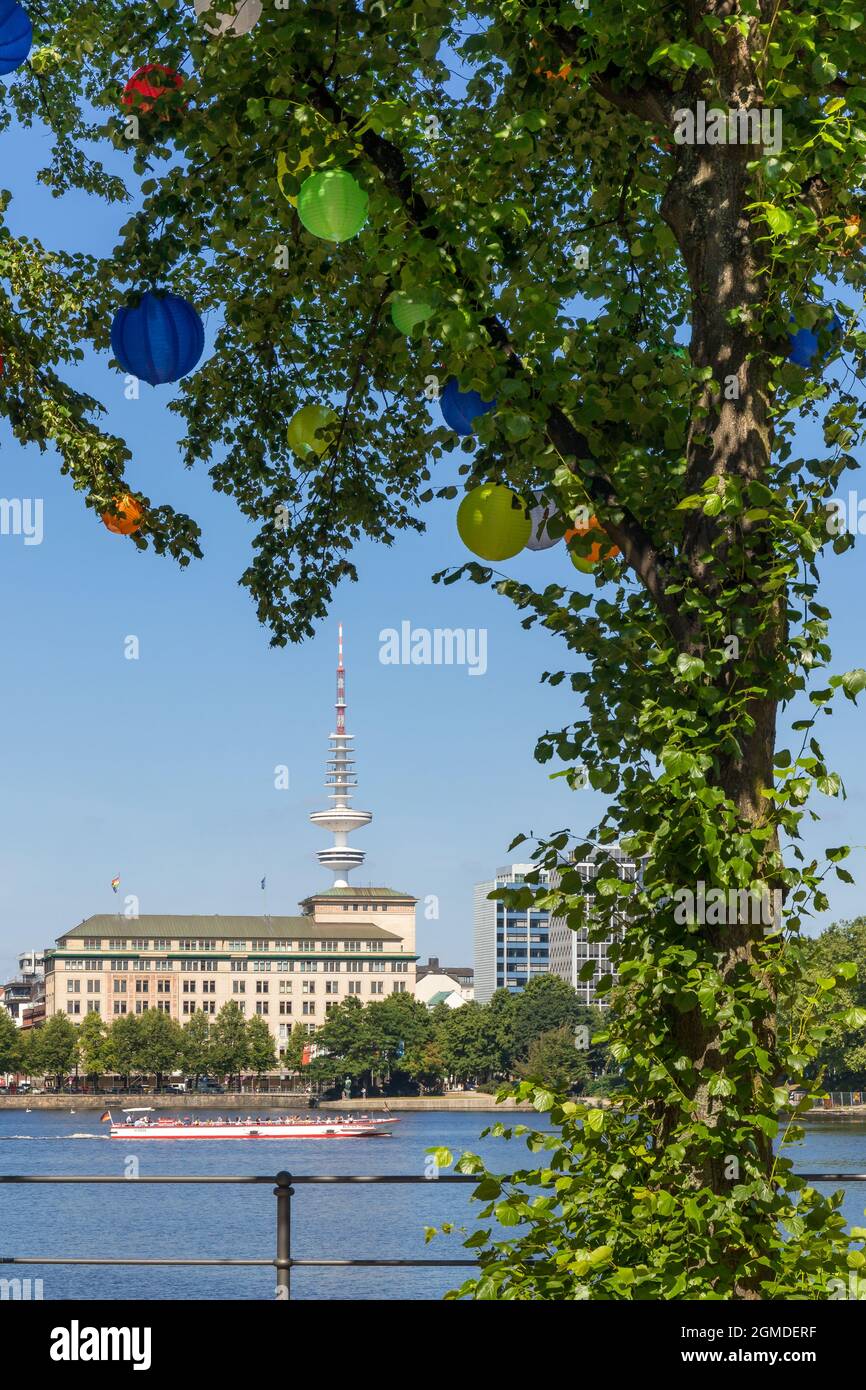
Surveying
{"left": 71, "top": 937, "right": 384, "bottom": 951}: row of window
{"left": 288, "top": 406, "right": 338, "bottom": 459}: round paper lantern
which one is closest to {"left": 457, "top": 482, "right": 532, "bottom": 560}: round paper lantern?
{"left": 288, "top": 406, "right": 338, "bottom": 459}: round paper lantern

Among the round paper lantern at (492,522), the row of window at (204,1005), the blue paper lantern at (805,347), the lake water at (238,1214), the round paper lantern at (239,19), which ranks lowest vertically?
the lake water at (238,1214)

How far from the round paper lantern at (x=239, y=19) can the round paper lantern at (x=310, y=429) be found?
161 cm

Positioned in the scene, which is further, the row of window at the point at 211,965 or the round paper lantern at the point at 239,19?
the row of window at the point at 211,965

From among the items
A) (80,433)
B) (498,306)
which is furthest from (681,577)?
(80,433)

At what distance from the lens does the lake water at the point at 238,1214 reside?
114 feet

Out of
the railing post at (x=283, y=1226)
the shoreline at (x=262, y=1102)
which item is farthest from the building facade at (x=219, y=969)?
the railing post at (x=283, y=1226)

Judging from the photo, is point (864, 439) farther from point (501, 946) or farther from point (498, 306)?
point (501, 946)

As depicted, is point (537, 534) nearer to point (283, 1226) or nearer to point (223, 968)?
point (283, 1226)

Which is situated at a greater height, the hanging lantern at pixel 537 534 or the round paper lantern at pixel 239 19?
the round paper lantern at pixel 239 19

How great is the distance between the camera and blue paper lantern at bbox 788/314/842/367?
518 centimetres

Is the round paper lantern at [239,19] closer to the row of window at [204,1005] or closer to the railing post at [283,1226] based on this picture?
the railing post at [283,1226]
